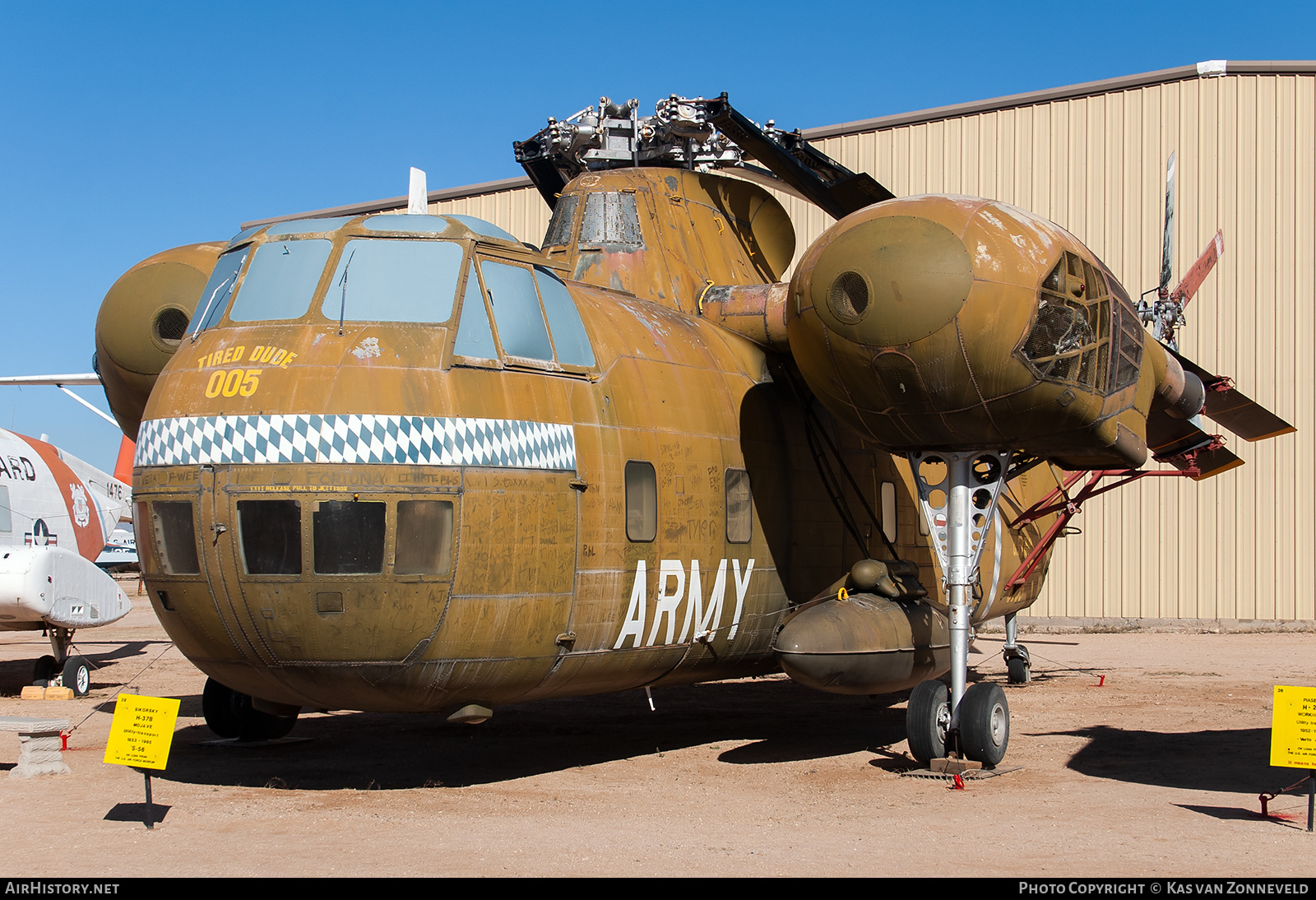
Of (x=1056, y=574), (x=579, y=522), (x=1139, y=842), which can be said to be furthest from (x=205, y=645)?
(x=1056, y=574)

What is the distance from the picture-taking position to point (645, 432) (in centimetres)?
915

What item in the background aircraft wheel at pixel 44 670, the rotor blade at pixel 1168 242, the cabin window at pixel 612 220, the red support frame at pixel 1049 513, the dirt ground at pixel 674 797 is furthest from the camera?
the background aircraft wheel at pixel 44 670

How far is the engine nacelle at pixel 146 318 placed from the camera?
10.9 meters

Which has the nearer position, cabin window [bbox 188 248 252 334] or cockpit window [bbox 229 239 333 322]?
cockpit window [bbox 229 239 333 322]

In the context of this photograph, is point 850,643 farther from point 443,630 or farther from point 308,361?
point 308,361

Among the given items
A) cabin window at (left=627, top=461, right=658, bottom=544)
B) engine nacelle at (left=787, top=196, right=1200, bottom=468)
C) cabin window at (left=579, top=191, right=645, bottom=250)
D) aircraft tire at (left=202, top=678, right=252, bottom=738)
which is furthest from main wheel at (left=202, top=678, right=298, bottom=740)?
engine nacelle at (left=787, top=196, right=1200, bottom=468)

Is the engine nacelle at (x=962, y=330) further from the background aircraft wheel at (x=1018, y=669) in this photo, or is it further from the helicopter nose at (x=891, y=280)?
the background aircraft wheel at (x=1018, y=669)

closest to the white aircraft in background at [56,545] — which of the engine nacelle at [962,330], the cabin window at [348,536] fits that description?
the cabin window at [348,536]

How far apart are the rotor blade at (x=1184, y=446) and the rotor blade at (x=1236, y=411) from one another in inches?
12.4

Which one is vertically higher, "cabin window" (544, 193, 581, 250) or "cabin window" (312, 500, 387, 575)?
"cabin window" (544, 193, 581, 250)

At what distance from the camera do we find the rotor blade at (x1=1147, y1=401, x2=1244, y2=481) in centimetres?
1352

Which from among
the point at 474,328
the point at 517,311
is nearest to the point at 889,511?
the point at 517,311

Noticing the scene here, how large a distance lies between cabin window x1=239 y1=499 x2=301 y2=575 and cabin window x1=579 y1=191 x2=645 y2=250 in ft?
16.5

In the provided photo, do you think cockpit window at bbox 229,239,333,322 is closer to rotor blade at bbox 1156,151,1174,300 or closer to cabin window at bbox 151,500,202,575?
cabin window at bbox 151,500,202,575
